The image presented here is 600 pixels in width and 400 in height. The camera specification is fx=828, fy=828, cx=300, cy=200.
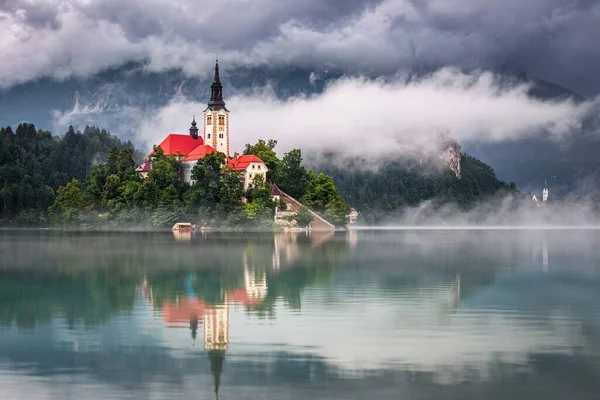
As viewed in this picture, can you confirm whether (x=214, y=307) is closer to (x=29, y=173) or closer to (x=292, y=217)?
(x=292, y=217)

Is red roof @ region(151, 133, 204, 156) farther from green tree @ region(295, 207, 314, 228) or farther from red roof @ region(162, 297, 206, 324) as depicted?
red roof @ region(162, 297, 206, 324)

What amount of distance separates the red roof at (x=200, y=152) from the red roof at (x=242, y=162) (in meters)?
3.51

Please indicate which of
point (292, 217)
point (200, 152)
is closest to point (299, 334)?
point (292, 217)

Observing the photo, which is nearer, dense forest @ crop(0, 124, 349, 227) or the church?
dense forest @ crop(0, 124, 349, 227)

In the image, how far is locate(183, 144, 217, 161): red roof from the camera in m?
129

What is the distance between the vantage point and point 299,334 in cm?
2181

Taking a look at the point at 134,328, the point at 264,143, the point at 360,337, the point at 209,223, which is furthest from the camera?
the point at 264,143

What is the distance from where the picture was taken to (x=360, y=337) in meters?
21.2

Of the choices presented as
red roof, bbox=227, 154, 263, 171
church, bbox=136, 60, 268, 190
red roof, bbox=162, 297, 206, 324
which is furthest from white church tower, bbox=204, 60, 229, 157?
red roof, bbox=162, 297, 206, 324

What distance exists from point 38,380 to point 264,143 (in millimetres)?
124664

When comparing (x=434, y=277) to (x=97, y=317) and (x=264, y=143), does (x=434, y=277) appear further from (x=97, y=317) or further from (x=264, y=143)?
(x=264, y=143)

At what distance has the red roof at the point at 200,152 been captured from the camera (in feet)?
423

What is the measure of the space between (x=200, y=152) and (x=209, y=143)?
8.74 m

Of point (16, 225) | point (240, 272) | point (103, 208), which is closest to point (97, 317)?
point (240, 272)
